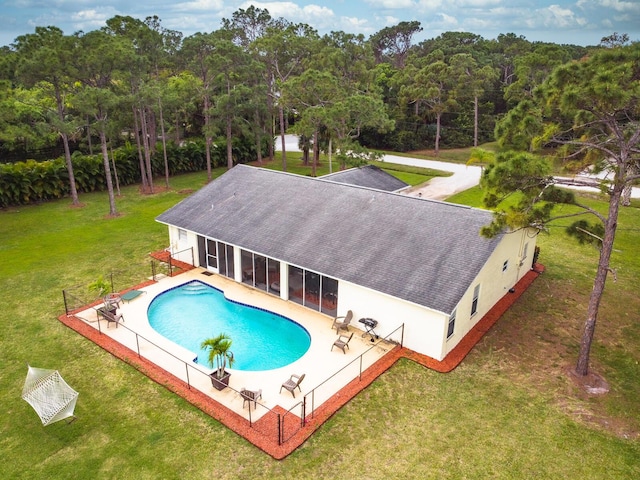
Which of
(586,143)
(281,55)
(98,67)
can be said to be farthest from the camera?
(281,55)

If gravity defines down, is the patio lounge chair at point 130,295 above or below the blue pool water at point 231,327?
above

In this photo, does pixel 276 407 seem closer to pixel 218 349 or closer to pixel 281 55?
pixel 218 349

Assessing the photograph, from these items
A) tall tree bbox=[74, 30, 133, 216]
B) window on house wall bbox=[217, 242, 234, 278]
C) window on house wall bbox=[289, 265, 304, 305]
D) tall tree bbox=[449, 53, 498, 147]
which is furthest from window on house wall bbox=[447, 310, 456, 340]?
tall tree bbox=[449, 53, 498, 147]

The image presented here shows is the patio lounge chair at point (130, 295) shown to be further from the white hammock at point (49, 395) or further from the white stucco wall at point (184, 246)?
the white hammock at point (49, 395)

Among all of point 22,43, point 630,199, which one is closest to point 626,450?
point 630,199

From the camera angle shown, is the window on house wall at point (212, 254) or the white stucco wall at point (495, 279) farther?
the window on house wall at point (212, 254)

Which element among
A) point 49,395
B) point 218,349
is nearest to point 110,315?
point 49,395

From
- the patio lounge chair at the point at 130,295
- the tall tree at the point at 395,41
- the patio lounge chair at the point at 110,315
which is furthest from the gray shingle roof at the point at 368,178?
the tall tree at the point at 395,41

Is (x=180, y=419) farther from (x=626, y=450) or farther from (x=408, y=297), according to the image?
(x=626, y=450)
